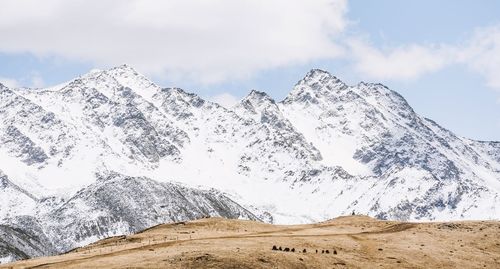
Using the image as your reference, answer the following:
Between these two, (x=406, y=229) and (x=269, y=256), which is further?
(x=406, y=229)

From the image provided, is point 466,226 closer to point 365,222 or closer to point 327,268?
point 365,222

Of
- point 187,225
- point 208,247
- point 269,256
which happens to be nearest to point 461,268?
point 269,256

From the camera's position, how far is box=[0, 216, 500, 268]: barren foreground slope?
212ft

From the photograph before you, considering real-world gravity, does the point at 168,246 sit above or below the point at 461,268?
above

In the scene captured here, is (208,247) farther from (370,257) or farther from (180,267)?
(370,257)

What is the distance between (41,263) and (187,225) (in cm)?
2826

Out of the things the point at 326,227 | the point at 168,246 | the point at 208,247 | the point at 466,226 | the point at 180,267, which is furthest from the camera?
the point at 326,227

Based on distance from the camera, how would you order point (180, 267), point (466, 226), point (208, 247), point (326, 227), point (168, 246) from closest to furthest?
point (180, 267)
point (208, 247)
point (168, 246)
point (466, 226)
point (326, 227)

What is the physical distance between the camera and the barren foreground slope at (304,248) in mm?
64500

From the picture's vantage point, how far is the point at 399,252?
74500 mm

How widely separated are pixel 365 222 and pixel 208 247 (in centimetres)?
3723

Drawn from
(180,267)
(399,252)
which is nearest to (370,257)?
(399,252)

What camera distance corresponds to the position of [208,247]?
69.6 m

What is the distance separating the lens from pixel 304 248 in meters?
72.9
